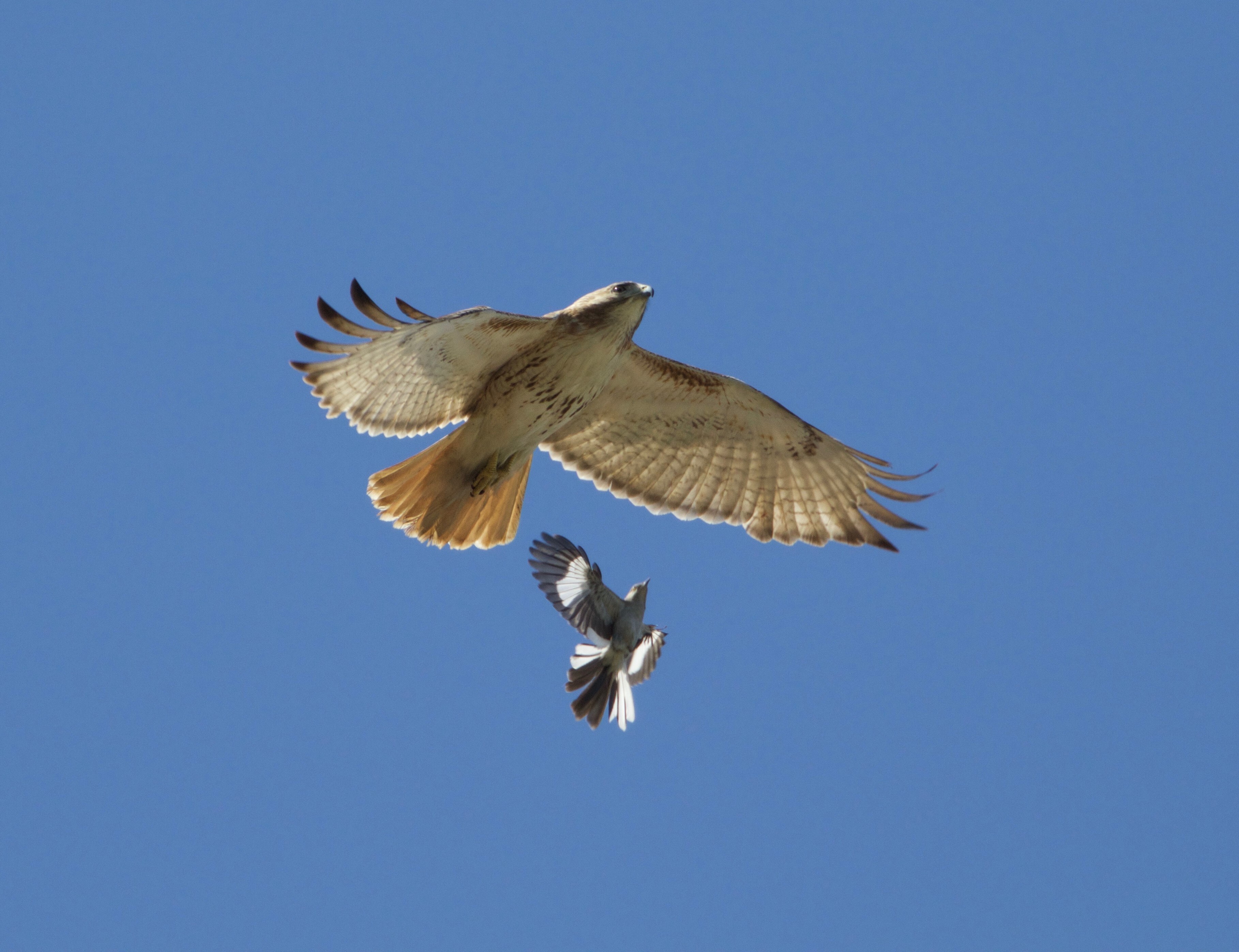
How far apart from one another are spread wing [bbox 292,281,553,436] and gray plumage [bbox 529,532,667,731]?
4.29 feet

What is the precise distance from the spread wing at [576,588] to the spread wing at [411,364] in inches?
51.0

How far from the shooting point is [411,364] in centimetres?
791

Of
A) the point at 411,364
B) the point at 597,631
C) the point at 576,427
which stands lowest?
the point at 597,631

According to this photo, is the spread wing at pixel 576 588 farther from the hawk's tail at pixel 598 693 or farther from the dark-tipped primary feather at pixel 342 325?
the dark-tipped primary feather at pixel 342 325

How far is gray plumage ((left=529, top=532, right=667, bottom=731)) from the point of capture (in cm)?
746

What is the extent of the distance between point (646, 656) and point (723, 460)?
2.33 metres

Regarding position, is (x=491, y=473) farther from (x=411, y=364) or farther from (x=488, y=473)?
(x=411, y=364)

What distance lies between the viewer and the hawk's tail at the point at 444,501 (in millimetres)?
8312

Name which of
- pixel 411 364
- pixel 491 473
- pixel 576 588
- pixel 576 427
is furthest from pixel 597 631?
pixel 576 427

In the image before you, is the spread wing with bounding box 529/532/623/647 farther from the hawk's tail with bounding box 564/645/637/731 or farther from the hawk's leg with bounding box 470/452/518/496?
the hawk's leg with bounding box 470/452/518/496

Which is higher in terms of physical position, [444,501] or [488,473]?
[488,473]

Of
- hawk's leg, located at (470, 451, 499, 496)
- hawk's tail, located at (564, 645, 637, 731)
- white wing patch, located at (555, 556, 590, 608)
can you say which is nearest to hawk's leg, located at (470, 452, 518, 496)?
hawk's leg, located at (470, 451, 499, 496)

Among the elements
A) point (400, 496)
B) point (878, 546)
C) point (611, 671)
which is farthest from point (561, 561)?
point (878, 546)

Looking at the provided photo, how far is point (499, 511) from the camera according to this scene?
8703mm
